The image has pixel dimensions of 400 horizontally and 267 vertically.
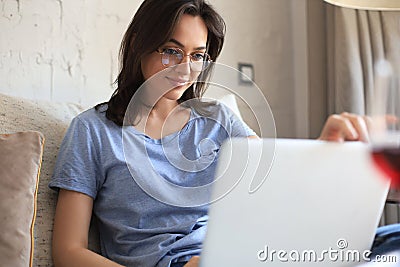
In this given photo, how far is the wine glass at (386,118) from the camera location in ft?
2.11

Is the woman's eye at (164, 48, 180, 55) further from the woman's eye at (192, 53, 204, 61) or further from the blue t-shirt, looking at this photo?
the blue t-shirt

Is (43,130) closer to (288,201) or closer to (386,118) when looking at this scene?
(288,201)

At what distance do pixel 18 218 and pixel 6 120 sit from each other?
270 millimetres

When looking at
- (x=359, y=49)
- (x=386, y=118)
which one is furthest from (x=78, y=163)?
(x=359, y=49)

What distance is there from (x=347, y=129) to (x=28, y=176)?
0.72 meters

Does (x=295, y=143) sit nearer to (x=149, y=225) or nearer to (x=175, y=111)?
(x=149, y=225)

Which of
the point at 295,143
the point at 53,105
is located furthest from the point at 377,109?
the point at 53,105

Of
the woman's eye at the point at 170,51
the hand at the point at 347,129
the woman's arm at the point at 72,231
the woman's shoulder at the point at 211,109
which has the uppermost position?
the woman's eye at the point at 170,51

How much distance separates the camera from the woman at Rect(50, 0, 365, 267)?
4.37ft

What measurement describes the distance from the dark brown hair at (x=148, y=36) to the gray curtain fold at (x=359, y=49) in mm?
905

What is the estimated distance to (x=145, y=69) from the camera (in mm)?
1485

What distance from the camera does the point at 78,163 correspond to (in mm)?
1374

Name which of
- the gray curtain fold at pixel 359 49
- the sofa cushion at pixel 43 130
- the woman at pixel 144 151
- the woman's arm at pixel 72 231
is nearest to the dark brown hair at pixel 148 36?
the woman at pixel 144 151

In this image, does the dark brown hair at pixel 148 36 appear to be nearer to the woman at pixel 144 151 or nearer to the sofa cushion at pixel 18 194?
the woman at pixel 144 151
